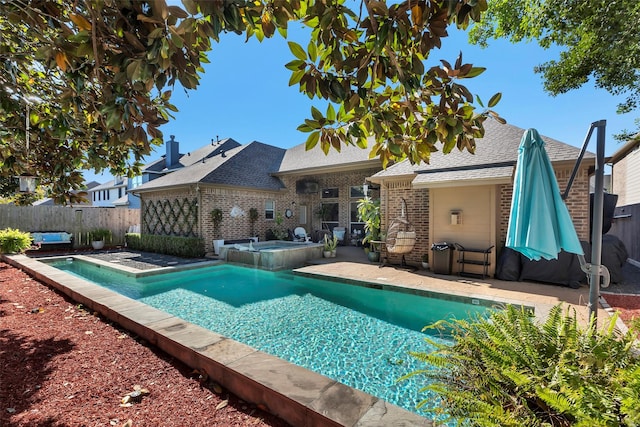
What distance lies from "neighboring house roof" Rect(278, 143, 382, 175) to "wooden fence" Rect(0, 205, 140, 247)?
10.3 metres

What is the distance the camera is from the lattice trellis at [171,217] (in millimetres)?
13055

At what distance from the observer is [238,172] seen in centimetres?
1440

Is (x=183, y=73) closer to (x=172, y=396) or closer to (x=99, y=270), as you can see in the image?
(x=172, y=396)

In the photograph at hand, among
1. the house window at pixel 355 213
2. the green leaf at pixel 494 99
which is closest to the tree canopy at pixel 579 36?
the house window at pixel 355 213

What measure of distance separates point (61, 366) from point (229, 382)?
1.89 m

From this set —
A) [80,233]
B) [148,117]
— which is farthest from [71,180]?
[80,233]

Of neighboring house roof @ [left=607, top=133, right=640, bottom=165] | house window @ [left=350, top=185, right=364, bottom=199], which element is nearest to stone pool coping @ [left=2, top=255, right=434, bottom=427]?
house window @ [left=350, top=185, right=364, bottom=199]

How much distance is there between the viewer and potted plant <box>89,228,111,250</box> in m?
15.1

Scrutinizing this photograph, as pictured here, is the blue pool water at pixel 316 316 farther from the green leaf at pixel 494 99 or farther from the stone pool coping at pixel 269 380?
the green leaf at pixel 494 99

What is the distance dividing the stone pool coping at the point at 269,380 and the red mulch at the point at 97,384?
101 millimetres

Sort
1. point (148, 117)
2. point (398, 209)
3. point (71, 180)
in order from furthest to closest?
1. point (398, 209)
2. point (71, 180)
3. point (148, 117)

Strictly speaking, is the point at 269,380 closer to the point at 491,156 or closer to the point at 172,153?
the point at 491,156

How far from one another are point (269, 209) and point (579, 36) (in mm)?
13355

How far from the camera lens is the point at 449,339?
4945 mm
